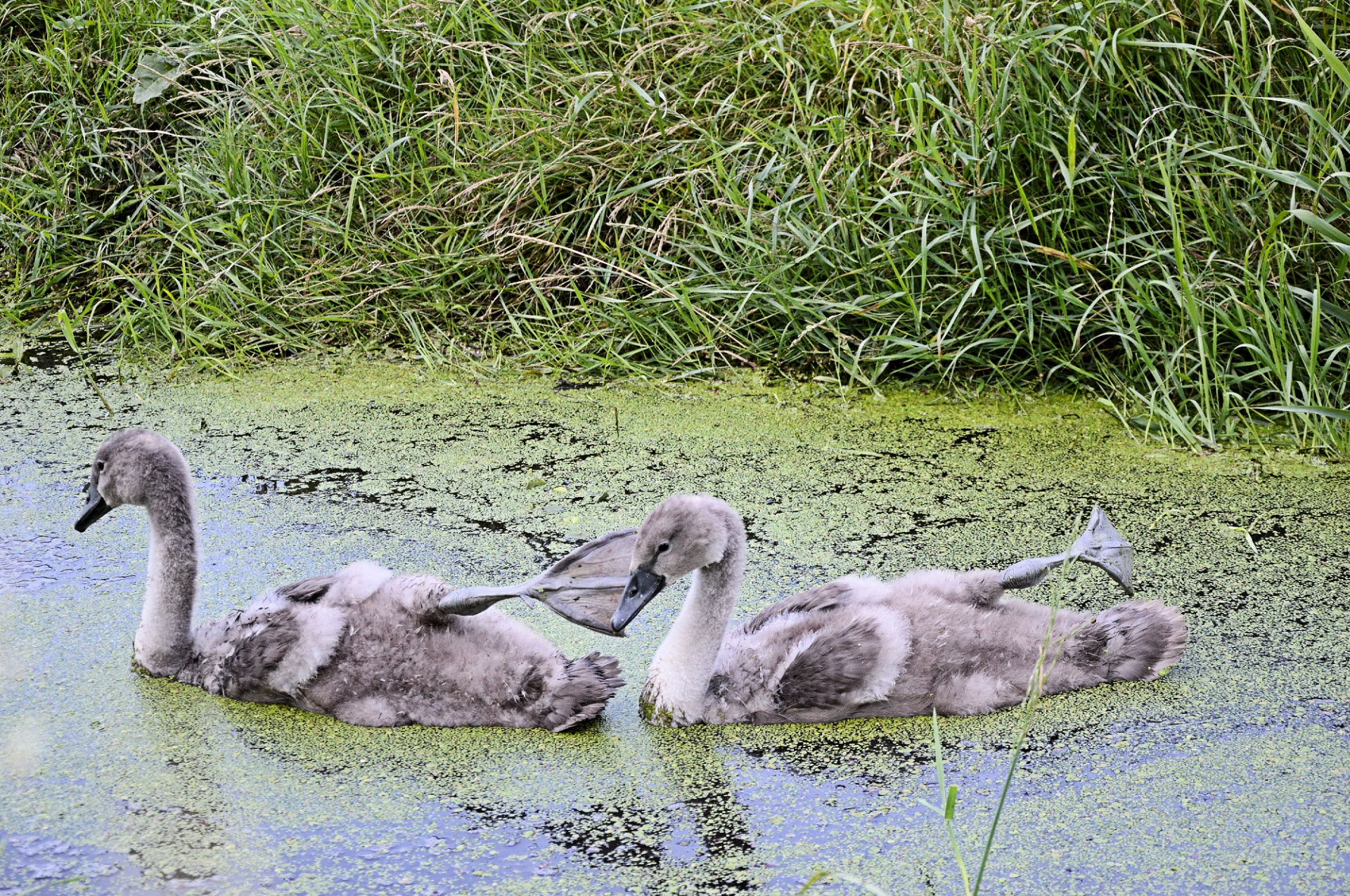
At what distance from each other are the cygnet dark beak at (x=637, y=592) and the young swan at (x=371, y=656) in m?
0.10

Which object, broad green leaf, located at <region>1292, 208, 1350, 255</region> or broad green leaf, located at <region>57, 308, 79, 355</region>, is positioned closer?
broad green leaf, located at <region>1292, 208, 1350, 255</region>

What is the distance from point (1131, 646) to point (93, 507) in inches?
82.9

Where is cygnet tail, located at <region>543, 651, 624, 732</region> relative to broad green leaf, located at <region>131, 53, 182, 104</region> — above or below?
below

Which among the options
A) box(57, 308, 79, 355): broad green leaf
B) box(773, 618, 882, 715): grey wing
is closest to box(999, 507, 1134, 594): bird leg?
box(773, 618, 882, 715): grey wing

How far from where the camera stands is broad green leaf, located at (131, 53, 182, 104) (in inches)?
210

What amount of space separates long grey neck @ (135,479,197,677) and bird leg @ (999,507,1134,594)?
1.56 m

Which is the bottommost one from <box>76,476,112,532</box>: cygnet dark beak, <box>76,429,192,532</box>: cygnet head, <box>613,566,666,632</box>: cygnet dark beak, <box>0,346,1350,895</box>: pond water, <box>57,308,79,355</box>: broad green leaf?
<box>0,346,1350,895</box>: pond water

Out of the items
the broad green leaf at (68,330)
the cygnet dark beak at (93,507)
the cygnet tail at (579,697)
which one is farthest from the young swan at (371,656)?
the broad green leaf at (68,330)

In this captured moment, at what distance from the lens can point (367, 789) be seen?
235cm

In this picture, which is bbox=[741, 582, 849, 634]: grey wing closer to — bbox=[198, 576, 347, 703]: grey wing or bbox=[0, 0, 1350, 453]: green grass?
bbox=[198, 576, 347, 703]: grey wing

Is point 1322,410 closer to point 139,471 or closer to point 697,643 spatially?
point 697,643

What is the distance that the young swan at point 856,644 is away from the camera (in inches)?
99.6

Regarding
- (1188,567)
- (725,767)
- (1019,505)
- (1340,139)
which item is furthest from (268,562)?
(1340,139)

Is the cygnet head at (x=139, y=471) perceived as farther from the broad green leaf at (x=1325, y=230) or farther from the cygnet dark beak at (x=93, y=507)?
the broad green leaf at (x=1325, y=230)
